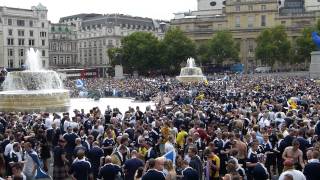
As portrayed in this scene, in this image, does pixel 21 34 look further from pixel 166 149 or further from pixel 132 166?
pixel 132 166

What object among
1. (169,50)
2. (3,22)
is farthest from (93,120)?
(3,22)

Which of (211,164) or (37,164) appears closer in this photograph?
(211,164)

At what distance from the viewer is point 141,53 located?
3816 inches

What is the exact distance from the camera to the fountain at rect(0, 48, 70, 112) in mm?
33594

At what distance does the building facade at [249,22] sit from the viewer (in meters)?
108

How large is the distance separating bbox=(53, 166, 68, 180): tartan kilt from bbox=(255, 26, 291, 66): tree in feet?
269

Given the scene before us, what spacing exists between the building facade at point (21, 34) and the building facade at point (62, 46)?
939 centimetres

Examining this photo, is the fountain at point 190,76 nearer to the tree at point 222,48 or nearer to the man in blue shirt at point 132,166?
the tree at point 222,48

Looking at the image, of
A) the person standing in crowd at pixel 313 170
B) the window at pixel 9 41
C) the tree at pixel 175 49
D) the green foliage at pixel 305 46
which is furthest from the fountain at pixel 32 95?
the window at pixel 9 41

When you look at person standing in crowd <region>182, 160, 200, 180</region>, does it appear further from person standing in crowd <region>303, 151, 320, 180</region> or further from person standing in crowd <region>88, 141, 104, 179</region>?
person standing in crowd <region>88, 141, 104, 179</region>

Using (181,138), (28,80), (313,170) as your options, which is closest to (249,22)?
(28,80)

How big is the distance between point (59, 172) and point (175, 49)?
84.5 meters

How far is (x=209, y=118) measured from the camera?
2180 cm

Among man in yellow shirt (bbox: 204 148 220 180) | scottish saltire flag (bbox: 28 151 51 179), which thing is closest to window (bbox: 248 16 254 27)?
scottish saltire flag (bbox: 28 151 51 179)
